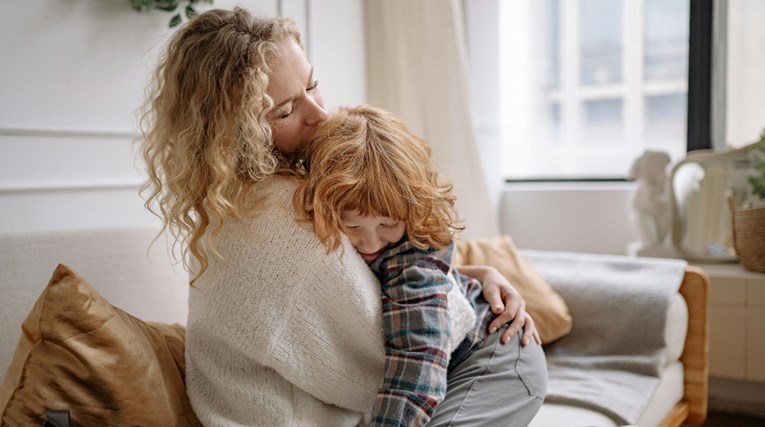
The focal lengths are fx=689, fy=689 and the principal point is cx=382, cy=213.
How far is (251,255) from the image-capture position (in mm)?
1101

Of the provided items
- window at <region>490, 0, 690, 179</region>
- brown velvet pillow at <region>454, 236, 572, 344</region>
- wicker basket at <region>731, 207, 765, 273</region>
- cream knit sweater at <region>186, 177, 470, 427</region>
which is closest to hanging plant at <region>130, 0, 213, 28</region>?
cream knit sweater at <region>186, 177, 470, 427</region>

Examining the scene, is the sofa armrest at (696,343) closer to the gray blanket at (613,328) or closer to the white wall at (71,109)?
the gray blanket at (613,328)

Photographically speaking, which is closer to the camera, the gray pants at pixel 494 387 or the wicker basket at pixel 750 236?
the gray pants at pixel 494 387

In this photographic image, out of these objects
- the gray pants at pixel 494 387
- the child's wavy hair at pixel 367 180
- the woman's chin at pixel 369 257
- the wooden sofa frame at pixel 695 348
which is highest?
the child's wavy hair at pixel 367 180

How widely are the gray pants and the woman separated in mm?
159

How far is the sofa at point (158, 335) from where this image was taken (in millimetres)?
1012

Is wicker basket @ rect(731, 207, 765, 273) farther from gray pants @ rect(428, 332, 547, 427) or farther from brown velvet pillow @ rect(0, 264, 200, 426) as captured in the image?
brown velvet pillow @ rect(0, 264, 200, 426)

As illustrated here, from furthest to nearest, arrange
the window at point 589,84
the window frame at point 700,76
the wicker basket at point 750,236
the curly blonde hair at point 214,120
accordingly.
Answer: the window at point 589,84 < the window frame at point 700,76 < the wicker basket at point 750,236 < the curly blonde hair at point 214,120

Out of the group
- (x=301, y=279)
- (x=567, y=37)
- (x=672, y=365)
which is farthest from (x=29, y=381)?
(x=567, y=37)

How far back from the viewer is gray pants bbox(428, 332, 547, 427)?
3.99 feet

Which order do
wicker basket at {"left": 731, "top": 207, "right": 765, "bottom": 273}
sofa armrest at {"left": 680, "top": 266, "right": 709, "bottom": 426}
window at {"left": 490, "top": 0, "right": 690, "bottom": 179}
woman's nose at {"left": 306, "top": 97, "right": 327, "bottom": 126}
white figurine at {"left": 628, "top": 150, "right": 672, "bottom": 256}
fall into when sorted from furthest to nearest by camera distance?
window at {"left": 490, "top": 0, "right": 690, "bottom": 179} → white figurine at {"left": 628, "top": 150, "right": 672, "bottom": 256} → wicker basket at {"left": 731, "top": 207, "right": 765, "bottom": 273} → sofa armrest at {"left": 680, "top": 266, "right": 709, "bottom": 426} → woman's nose at {"left": 306, "top": 97, "right": 327, "bottom": 126}

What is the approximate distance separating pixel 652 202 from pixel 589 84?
33.3 inches

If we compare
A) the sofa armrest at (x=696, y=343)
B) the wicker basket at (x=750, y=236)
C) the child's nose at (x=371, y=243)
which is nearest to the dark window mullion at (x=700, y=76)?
the wicker basket at (x=750, y=236)

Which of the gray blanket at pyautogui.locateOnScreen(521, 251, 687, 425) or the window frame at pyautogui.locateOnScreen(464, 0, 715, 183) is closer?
the gray blanket at pyautogui.locateOnScreen(521, 251, 687, 425)
